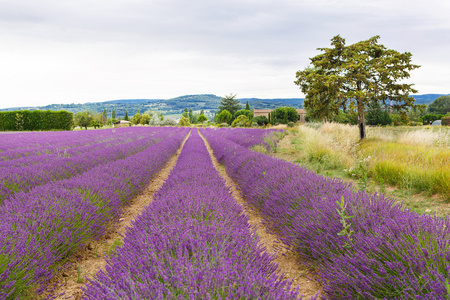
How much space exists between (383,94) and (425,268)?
12699mm

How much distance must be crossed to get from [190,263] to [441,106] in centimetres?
7843

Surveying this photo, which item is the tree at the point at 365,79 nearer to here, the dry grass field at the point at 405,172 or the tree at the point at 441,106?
the dry grass field at the point at 405,172

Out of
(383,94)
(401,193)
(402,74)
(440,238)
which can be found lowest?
(401,193)

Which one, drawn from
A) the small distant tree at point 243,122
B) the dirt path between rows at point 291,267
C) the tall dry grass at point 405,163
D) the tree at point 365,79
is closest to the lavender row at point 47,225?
the dirt path between rows at point 291,267

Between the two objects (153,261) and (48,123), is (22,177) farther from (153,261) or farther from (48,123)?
(48,123)

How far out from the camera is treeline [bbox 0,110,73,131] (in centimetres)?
3053

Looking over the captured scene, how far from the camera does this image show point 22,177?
411cm

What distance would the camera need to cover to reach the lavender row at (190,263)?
115 cm

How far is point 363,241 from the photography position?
1786mm

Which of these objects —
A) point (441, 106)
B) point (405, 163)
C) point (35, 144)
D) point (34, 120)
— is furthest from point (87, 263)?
point (441, 106)

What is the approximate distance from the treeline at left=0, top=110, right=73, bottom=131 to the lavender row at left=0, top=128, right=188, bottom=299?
1324 inches

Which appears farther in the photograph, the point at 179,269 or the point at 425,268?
the point at 425,268

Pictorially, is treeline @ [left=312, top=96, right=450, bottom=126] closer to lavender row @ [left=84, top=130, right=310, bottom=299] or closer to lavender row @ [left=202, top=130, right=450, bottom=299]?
lavender row @ [left=202, top=130, right=450, bottom=299]

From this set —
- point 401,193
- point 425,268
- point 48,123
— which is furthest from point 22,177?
point 48,123
